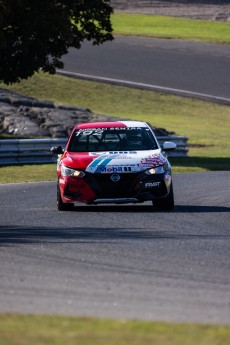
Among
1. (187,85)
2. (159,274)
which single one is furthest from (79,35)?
(159,274)

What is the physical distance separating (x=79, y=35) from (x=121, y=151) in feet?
50.9

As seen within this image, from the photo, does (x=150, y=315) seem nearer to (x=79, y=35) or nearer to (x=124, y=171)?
(x=124, y=171)

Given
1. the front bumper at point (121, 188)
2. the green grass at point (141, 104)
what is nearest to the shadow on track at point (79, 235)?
the front bumper at point (121, 188)

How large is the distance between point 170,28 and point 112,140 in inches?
1701

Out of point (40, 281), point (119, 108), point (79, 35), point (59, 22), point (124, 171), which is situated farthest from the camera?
point (119, 108)

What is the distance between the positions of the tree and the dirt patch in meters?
30.4

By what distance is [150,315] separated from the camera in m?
8.40

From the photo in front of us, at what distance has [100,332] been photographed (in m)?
7.50

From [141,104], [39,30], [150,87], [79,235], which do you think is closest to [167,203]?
[79,235]

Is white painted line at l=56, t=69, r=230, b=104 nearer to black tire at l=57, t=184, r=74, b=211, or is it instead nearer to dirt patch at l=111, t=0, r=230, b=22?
dirt patch at l=111, t=0, r=230, b=22

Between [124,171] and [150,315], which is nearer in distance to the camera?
[150,315]

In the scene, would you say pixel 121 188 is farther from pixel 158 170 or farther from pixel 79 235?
pixel 79 235

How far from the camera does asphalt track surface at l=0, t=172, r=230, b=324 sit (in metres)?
8.90

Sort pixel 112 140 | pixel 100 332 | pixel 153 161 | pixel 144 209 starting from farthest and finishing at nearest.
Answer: pixel 112 140 < pixel 144 209 < pixel 153 161 < pixel 100 332
